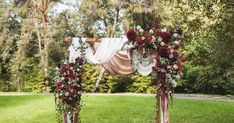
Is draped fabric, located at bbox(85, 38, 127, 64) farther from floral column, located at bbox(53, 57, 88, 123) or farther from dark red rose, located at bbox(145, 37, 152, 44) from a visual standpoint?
dark red rose, located at bbox(145, 37, 152, 44)

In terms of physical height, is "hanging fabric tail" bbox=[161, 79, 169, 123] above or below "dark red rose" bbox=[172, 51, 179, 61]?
below

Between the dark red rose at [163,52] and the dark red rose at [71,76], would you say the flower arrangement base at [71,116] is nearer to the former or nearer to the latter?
the dark red rose at [71,76]

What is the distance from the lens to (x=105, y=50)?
1367 centimetres

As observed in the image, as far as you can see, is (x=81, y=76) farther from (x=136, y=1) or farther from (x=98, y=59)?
(x=136, y=1)

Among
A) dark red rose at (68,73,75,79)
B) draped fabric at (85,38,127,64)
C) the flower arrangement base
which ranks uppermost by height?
draped fabric at (85,38,127,64)

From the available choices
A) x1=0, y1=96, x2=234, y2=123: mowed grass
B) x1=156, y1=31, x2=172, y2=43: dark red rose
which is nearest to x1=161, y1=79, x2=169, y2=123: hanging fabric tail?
x1=156, y1=31, x2=172, y2=43: dark red rose

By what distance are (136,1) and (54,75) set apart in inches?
553

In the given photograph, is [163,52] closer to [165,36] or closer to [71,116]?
[165,36]

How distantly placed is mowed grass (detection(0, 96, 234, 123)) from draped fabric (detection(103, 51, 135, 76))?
1.03 m

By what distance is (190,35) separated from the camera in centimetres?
676

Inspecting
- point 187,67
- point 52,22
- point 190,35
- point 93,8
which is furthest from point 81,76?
point 52,22

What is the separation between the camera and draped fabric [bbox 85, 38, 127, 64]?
43.7 ft

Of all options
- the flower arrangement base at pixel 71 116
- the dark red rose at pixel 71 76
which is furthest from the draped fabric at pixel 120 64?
the dark red rose at pixel 71 76

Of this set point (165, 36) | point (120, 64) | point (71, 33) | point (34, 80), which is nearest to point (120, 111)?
point (120, 64)
